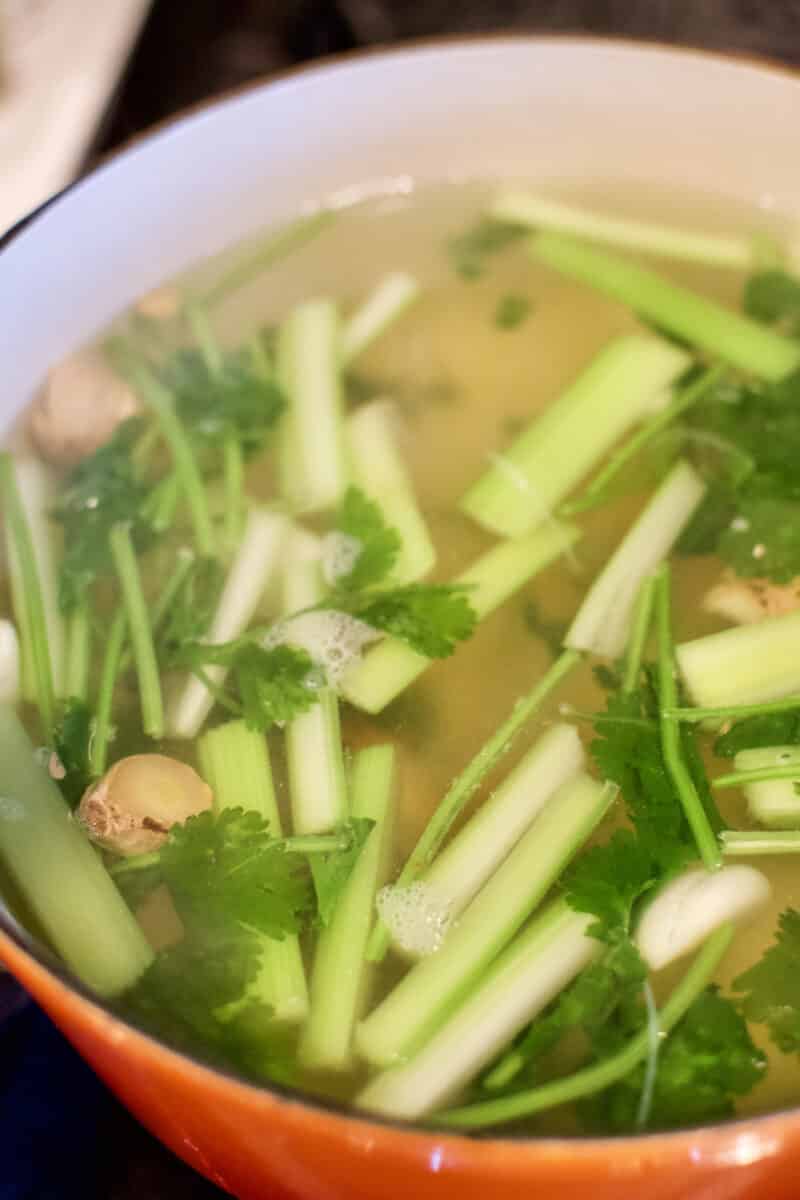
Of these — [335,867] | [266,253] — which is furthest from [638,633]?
[266,253]

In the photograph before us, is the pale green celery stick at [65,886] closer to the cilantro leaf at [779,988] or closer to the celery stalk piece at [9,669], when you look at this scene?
the celery stalk piece at [9,669]

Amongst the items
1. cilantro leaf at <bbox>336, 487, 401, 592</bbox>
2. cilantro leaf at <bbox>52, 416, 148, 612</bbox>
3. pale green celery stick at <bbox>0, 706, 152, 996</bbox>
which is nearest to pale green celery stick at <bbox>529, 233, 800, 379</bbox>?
cilantro leaf at <bbox>336, 487, 401, 592</bbox>

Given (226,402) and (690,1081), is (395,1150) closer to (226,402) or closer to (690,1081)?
(690,1081)

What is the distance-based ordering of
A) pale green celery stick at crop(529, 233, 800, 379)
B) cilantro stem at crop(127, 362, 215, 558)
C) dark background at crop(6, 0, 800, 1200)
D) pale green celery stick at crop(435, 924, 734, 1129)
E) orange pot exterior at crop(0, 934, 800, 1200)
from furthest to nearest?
dark background at crop(6, 0, 800, 1200) < pale green celery stick at crop(529, 233, 800, 379) < cilantro stem at crop(127, 362, 215, 558) < pale green celery stick at crop(435, 924, 734, 1129) < orange pot exterior at crop(0, 934, 800, 1200)

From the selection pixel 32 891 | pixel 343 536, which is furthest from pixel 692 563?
pixel 32 891

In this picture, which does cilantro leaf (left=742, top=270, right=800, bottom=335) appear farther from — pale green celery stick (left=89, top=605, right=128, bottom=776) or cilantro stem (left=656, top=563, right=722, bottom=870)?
pale green celery stick (left=89, top=605, right=128, bottom=776)

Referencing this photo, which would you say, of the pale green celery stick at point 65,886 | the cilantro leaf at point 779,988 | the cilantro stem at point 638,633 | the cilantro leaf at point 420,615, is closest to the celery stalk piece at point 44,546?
the pale green celery stick at point 65,886

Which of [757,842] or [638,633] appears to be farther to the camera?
[638,633]

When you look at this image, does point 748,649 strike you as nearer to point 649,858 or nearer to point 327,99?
point 649,858
